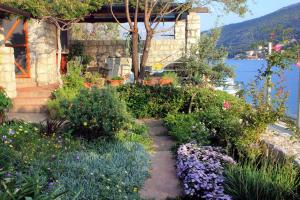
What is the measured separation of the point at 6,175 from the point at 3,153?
620mm

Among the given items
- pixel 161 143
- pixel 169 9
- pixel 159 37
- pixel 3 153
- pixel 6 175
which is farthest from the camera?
pixel 159 37

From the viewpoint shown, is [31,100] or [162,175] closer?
[162,175]

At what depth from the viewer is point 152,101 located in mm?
8234

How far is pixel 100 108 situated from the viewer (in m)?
5.66

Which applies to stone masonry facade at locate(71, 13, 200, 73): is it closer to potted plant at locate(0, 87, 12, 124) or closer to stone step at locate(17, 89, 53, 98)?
stone step at locate(17, 89, 53, 98)

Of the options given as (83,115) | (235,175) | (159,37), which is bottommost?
(235,175)

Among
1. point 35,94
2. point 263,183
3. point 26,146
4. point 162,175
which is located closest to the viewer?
point 263,183

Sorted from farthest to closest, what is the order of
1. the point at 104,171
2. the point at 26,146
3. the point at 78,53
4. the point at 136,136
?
the point at 78,53
the point at 136,136
the point at 26,146
the point at 104,171

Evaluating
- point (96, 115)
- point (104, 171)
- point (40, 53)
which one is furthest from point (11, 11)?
point (104, 171)

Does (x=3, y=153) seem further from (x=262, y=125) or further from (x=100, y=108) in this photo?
(x=262, y=125)

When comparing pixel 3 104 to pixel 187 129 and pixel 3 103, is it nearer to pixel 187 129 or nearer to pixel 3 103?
pixel 3 103

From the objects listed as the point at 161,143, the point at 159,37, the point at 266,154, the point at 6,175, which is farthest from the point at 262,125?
the point at 159,37

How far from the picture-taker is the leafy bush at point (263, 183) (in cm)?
371

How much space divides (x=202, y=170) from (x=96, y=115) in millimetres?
2122
